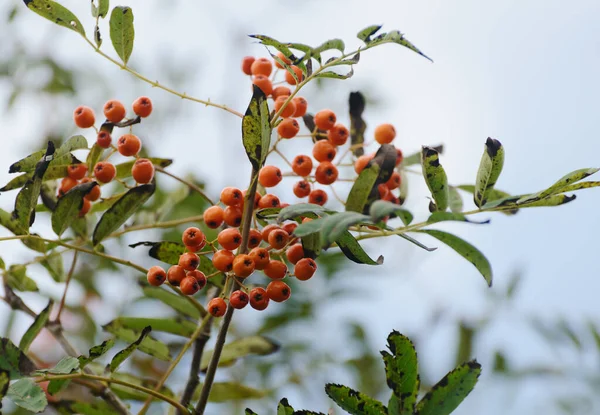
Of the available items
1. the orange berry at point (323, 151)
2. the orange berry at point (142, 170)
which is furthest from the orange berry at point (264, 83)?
the orange berry at point (142, 170)

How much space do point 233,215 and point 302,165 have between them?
0.18 m

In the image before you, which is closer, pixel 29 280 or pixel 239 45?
pixel 29 280

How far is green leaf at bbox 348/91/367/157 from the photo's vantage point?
1339mm

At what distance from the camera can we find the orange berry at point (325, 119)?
46.5 inches

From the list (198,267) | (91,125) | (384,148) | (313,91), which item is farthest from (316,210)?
(313,91)

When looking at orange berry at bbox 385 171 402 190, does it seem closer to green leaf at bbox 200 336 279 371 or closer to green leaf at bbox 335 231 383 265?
green leaf at bbox 335 231 383 265

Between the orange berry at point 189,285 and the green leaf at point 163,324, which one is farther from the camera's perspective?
the green leaf at point 163,324

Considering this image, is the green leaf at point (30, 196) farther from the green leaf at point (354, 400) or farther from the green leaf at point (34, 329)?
the green leaf at point (354, 400)

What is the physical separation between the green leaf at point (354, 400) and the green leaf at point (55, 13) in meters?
0.75

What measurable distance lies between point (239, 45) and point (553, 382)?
1836 mm

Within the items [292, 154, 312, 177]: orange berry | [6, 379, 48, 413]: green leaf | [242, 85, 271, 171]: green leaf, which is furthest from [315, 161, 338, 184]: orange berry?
[6, 379, 48, 413]: green leaf

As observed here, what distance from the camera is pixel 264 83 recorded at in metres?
→ 1.14

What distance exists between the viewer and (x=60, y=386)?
1.01 meters

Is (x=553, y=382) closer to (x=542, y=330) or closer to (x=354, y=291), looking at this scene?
(x=542, y=330)
